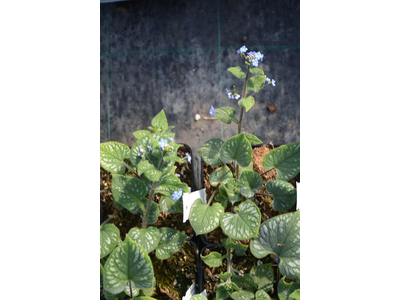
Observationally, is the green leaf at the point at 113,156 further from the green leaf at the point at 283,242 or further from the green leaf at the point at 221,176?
the green leaf at the point at 283,242

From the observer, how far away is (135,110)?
1942 mm

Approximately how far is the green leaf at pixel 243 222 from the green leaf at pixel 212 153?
0.66 ft

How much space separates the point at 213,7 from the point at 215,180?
1111mm

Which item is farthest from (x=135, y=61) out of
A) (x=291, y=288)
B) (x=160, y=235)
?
(x=291, y=288)

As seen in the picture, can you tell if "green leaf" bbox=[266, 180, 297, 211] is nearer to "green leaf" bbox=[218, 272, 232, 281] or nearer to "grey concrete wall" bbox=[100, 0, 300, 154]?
"green leaf" bbox=[218, 272, 232, 281]

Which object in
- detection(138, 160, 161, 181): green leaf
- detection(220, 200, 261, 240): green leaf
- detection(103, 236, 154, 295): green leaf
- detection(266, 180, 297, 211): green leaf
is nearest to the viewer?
detection(103, 236, 154, 295): green leaf

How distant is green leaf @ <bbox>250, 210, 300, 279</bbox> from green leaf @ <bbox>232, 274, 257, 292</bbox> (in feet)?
0.55

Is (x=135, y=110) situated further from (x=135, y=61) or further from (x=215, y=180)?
(x=215, y=180)

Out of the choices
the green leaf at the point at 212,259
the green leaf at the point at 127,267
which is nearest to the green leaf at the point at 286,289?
the green leaf at the point at 212,259

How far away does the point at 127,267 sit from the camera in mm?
860

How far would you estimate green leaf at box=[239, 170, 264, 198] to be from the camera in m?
1.18

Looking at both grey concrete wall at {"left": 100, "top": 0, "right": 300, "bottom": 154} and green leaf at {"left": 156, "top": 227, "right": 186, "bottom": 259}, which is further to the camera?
grey concrete wall at {"left": 100, "top": 0, "right": 300, "bottom": 154}

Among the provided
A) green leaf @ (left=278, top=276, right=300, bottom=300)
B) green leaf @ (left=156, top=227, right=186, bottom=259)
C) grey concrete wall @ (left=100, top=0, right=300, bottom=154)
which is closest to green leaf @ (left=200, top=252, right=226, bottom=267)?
green leaf @ (left=156, top=227, right=186, bottom=259)
